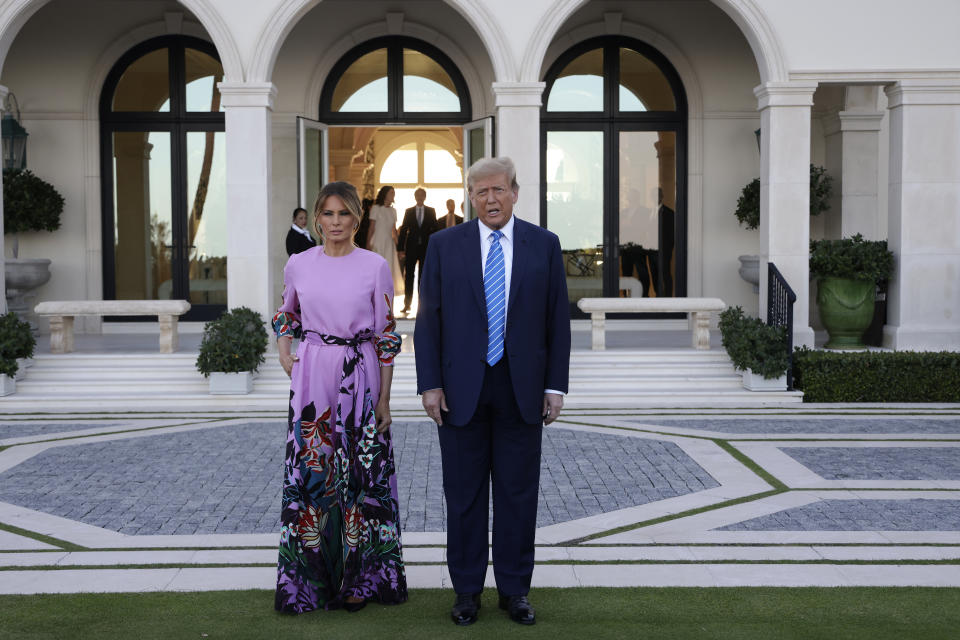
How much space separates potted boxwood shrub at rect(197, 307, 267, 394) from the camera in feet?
34.5

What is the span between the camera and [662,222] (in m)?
14.8

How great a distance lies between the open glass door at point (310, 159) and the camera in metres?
13.4

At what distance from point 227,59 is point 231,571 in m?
7.41

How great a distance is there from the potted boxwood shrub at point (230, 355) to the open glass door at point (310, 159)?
331 centimetres

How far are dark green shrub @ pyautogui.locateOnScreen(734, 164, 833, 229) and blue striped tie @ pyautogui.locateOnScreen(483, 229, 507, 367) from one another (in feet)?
33.4

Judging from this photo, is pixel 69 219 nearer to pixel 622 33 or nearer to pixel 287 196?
pixel 287 196

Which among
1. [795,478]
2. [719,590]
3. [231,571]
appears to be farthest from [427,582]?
[795,478]

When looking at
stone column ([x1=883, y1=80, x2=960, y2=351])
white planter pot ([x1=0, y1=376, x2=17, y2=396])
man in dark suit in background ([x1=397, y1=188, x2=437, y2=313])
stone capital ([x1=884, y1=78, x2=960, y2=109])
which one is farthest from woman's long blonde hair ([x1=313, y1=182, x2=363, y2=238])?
man in dark suit in background ([x1=397, y1=188, x2=437, y2=313])

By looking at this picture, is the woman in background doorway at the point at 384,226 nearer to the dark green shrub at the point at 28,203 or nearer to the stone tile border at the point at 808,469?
the dark green shrub at the point at 28,203

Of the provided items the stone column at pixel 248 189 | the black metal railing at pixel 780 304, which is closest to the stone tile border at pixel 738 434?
the black metal railing at pixel 780 304

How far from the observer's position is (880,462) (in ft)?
25.0

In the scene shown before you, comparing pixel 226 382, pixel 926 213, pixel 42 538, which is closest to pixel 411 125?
pixel 226 382

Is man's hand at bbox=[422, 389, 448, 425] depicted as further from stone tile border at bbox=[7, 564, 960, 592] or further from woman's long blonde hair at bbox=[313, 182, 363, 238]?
stone tile border at bbox=[7, 564, 960, 592]

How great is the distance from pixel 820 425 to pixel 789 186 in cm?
312
